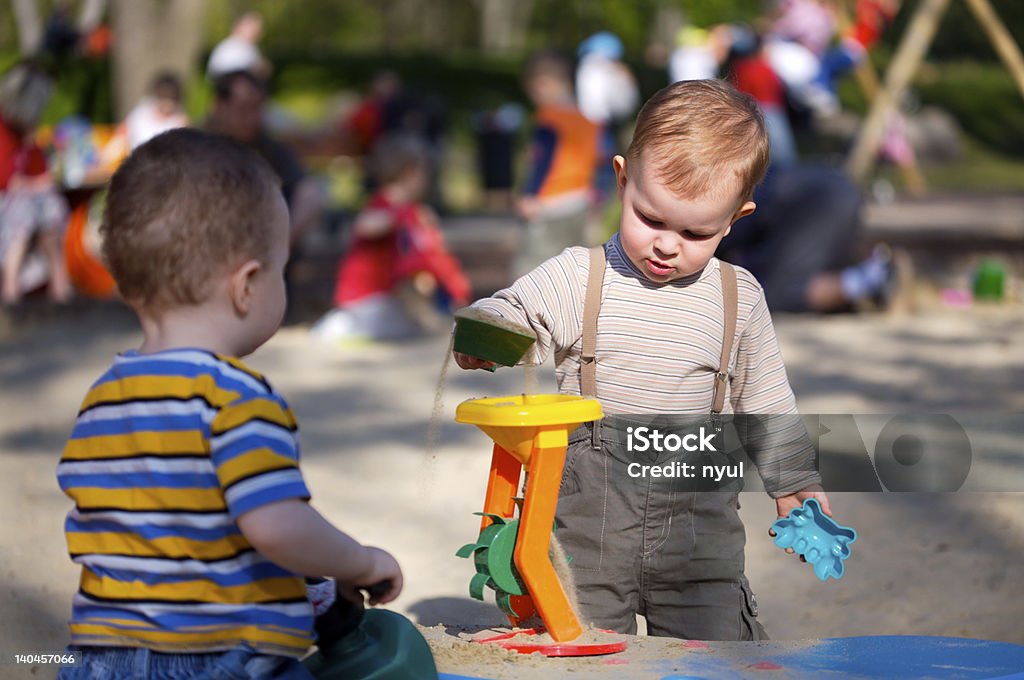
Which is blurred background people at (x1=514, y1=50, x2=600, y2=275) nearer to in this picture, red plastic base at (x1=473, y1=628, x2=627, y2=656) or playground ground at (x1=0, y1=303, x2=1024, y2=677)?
playground ground at (x1=0, y1=303, x2=1024, y2=677)

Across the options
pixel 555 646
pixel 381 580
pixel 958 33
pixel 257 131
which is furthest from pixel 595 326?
pixel 958 33

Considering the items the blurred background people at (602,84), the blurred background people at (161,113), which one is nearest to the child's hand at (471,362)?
the blurred background people at (161,113)

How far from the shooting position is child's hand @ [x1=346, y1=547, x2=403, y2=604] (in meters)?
1.74

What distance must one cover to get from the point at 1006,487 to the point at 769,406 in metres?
1.88

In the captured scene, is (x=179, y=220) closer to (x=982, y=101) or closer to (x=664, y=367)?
(x=664, y=367)

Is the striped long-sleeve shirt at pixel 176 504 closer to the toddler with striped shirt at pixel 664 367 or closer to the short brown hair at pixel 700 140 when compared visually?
the toddler with striped shirt at pixel 664 367

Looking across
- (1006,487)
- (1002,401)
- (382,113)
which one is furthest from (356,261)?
(382,113)

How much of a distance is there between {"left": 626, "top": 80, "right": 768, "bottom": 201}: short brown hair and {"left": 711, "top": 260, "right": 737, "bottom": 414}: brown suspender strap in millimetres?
172

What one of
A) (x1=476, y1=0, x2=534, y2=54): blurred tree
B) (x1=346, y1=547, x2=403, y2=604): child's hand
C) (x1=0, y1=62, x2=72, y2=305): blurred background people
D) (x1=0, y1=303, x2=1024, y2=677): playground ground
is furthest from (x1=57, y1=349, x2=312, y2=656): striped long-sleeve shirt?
(x1=476, y1=0, x2=534, y2=54): blurred tree

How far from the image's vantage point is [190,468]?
165cm

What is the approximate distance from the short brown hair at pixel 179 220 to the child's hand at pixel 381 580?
42cm

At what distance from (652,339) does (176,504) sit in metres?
1.00

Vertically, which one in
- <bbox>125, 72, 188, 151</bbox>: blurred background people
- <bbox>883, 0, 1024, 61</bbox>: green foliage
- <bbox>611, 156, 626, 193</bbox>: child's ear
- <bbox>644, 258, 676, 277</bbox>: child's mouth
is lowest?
<bbox>644, 258, 676, 277</bbox>: child's mouth

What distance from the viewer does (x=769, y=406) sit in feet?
7.97
